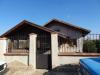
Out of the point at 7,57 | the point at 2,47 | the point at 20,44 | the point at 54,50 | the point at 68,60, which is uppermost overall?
the point at 20,44

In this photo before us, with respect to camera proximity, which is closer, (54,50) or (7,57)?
(54,50)

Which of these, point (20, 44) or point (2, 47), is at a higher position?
point (20, 44)

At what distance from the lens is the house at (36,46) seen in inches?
543

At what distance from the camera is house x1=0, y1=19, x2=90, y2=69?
1379 cm

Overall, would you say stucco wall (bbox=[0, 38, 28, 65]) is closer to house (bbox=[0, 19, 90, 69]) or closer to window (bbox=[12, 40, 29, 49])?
house (bbox=[0, 19, 90, 69])

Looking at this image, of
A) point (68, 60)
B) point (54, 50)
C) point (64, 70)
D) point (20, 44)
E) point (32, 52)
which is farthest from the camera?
point (20, 44)

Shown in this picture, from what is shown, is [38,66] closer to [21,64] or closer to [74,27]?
[21,64]

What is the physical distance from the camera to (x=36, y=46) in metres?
14.9

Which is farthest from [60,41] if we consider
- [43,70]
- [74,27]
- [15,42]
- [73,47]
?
[74,27]

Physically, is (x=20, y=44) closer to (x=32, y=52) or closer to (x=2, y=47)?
(x=2, y=47)

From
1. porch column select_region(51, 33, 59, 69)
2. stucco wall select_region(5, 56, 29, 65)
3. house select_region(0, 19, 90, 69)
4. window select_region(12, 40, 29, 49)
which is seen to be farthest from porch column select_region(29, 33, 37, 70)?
window select_region(12, 40, 29, 49)

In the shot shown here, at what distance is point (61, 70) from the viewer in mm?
13297

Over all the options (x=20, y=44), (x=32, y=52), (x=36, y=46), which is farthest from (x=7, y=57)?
(x=20, y=44)

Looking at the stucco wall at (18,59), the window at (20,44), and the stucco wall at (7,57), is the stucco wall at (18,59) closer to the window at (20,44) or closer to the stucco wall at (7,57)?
the stucco wall at (7,57)
